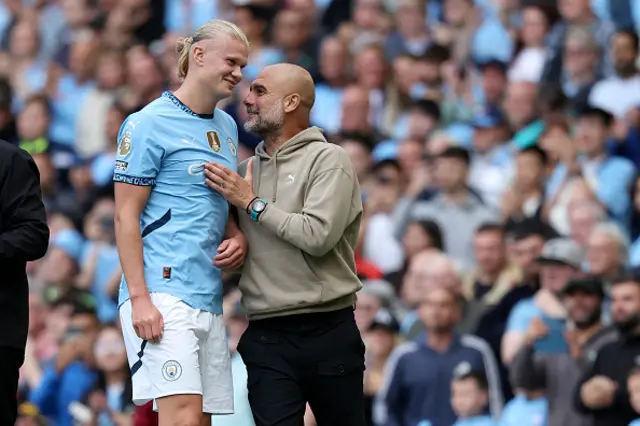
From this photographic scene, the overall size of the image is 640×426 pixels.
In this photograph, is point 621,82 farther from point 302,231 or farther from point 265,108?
point 302,231

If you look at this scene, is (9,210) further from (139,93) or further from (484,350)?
(139,93)

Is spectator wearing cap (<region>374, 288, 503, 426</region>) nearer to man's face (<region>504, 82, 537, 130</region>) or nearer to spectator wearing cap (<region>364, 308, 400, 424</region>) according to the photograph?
spectator wearing cap (<region>364, 308, 400, 424</region>)

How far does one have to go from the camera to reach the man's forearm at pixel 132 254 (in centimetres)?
677

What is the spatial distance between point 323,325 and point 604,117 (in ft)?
18.4

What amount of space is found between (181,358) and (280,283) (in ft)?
1.88

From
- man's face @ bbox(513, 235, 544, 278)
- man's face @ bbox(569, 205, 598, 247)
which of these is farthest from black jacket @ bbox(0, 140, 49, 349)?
man's face @ bbox(569, 205, 598, 247)

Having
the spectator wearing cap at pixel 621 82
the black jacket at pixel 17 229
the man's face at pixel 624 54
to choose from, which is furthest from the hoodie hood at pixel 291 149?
the man's face at pixel 624 54

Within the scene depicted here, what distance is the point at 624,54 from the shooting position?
12922 mm

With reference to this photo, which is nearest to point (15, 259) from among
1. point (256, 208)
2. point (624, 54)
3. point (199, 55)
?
point (256, 208)

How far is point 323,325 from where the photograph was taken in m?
7.09

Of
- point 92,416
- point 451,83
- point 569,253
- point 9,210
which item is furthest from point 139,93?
point 9,210

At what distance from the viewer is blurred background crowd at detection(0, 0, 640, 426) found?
409 inches

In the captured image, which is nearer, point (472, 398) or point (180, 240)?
point (180, 240)

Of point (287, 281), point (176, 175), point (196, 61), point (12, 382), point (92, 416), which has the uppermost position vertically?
point (196, 61)
